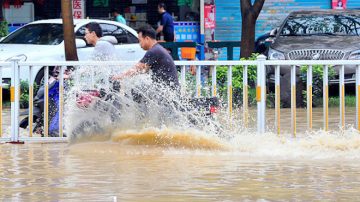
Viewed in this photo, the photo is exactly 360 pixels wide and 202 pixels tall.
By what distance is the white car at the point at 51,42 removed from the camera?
67.7 ft

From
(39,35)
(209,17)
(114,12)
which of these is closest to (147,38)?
(39,35)

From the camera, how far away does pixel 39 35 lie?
21.9 meters

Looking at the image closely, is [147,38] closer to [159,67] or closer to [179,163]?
[159,67]

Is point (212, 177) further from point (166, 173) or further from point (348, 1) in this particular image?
point (348, 1)

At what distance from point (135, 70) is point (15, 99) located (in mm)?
1691

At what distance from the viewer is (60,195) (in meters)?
9.68

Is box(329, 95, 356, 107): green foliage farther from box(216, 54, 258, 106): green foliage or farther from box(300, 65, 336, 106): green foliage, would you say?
box(216, 54, 258, 106): green foliage

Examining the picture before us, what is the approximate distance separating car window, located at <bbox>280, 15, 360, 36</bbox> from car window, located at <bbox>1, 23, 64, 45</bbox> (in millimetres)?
4381

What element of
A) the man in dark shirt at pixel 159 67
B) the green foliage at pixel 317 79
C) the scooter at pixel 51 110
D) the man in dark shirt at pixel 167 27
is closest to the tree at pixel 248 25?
the man in dark shirt at pixel 167 27

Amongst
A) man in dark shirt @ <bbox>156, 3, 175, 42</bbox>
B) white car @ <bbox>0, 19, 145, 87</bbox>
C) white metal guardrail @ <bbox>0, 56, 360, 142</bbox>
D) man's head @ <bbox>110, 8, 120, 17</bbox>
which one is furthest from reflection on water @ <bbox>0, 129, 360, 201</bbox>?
man's head @ <bbox>110, 8, 120, 17</bbox>

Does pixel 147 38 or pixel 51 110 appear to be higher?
pixel 147 38

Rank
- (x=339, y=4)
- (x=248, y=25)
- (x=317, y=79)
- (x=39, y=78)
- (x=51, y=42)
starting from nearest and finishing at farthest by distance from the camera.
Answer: (x=317, y=79)
(x=39, y=78)
(x=51, y=42)
(x=248, y=25)
(x=339, y=4)

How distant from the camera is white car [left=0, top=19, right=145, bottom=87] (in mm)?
20641

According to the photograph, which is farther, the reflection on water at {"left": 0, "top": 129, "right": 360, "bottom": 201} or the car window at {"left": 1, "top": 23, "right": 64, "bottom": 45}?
the car window at {"left": 1, "top": 23, "right": 64, "bottom": 45}
